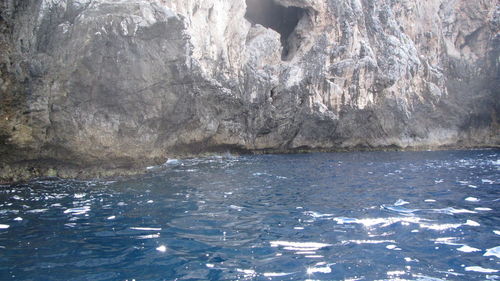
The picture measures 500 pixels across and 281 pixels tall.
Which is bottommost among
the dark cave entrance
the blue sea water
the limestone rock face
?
the blue sea water

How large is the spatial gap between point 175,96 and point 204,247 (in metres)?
16.6

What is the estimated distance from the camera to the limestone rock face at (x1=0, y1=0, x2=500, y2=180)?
1694 centimetres

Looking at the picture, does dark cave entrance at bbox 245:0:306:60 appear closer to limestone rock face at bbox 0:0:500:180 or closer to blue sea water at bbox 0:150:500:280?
limestone rock face at bbox 0:0:500:180

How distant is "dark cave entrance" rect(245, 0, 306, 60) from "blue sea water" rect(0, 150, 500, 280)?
88.6 ft

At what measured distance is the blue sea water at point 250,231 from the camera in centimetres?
599

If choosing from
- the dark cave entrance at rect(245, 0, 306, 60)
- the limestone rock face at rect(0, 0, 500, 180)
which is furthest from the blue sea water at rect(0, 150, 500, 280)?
the dark cave entrance at rect(245, 0, 306, 60)

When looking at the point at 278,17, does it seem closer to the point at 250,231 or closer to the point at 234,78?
the point at 234,78

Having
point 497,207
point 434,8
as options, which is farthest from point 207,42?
point 434,8

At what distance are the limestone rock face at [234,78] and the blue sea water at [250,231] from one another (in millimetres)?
4555

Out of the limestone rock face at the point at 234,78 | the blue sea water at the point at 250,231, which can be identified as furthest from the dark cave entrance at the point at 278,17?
the blue sea water at the point at 250,231

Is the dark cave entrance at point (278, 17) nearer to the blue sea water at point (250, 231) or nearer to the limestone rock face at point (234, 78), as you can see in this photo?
the limestone rock face at point (234, 78)

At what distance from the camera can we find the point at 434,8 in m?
41.9

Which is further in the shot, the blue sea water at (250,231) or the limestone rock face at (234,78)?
the limestone rock face at (234,78)

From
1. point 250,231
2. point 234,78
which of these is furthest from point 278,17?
point 250,231
